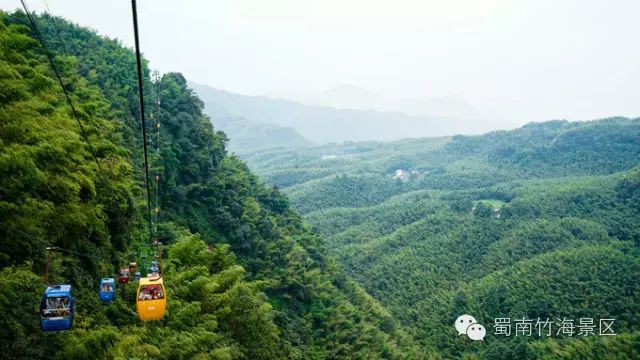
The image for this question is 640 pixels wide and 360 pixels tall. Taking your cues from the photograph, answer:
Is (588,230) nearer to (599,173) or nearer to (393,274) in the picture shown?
(393,274)

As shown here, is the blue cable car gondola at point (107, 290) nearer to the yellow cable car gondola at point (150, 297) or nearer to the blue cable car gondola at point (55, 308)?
the yellow cable car gondola at point (150, 297)

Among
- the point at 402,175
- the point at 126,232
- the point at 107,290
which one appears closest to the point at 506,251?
the point at 126,232

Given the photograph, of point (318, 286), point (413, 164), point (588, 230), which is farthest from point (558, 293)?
point (413, 164)

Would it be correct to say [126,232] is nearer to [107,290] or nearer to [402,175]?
[107,290]

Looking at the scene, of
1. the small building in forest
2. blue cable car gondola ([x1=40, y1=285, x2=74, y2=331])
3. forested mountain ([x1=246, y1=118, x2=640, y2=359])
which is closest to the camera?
blue cable car gondola ([x1=40, y1=285, x2=74, y2=331])

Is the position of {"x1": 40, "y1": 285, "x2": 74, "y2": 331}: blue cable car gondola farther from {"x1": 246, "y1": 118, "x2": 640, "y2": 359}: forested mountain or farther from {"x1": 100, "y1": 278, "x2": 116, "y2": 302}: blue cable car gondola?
{"x1": 246, "y1": 118, "x2": 640, "y2": 359}: forested mountain

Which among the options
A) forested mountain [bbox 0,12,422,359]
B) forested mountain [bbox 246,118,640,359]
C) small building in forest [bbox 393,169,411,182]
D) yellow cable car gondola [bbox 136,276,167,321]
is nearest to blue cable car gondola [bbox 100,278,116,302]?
forested mountain [bbox 0,12,422,359]
